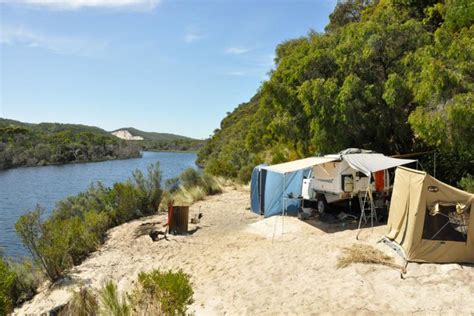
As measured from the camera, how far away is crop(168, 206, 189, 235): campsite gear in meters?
11.7

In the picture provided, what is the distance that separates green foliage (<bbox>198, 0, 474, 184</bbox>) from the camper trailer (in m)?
1.78

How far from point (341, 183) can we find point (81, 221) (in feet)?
27.6

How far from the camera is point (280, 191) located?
1280 cm

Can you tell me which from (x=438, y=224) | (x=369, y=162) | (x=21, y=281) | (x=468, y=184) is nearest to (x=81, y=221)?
(x=21, y=281)

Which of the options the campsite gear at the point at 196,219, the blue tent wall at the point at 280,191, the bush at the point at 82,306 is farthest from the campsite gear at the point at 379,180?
the bush at the point at 82,306

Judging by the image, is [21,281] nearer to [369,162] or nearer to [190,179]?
[369,162]

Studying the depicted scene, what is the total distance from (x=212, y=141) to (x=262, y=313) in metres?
50.8

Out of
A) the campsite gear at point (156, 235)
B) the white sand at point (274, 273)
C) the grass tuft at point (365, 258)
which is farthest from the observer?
the campsite gear at point (156, 235)

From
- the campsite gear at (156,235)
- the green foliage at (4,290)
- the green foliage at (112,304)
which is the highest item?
the green foliage at (112,304)

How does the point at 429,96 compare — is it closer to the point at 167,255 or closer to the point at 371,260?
the point at 371,260

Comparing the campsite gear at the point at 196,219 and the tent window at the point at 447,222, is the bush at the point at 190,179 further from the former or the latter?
the tent window at the point at 447,222

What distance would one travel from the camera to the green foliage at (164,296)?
5.04 meters

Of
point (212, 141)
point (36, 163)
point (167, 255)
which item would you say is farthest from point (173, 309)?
point (36, 163)

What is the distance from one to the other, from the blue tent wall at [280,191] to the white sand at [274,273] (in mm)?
607
